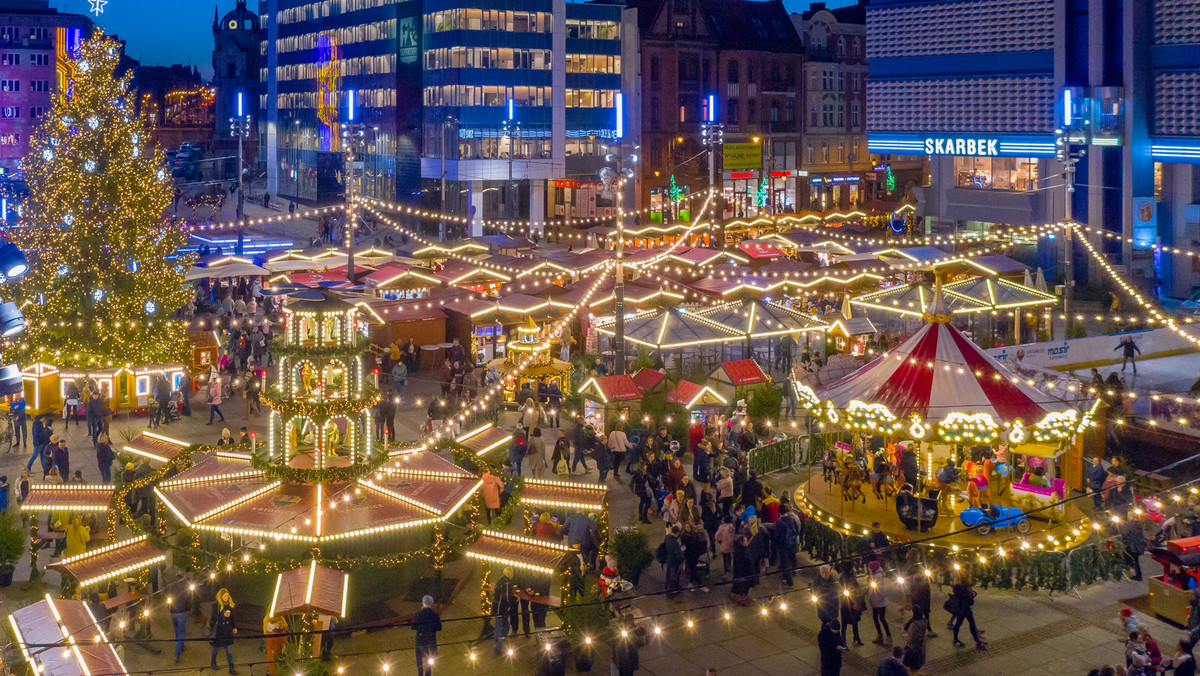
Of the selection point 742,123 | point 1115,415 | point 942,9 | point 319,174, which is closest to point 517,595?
point 1115,415

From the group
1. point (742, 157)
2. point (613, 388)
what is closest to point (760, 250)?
point (613, 388)

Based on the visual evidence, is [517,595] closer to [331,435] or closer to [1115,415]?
[331,435]

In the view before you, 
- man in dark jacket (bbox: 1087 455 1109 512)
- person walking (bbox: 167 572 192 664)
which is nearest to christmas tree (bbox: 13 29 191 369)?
person walking (bbox: 167 572 192 664)

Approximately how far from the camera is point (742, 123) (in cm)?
8575

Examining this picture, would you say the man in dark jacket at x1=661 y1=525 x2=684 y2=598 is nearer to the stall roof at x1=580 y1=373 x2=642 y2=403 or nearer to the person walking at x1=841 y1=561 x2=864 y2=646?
the person walking at x1=841 y1=561 x2=864 y2=646

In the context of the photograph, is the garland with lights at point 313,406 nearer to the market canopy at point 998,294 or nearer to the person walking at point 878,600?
the person walking at point 878,600

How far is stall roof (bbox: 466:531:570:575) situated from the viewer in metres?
18.1

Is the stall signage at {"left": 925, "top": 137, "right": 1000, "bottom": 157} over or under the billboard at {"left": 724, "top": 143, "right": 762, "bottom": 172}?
under

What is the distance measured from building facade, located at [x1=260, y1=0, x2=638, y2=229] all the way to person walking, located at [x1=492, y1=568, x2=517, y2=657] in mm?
56615

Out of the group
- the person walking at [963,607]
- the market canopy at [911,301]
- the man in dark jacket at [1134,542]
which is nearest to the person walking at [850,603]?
the person walking at [963,607]

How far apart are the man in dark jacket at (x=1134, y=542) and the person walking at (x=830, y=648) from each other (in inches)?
264

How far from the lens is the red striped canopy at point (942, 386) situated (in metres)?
21.8

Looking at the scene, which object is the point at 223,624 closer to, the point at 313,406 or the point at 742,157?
the point at 313,406

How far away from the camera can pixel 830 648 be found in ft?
51.9
